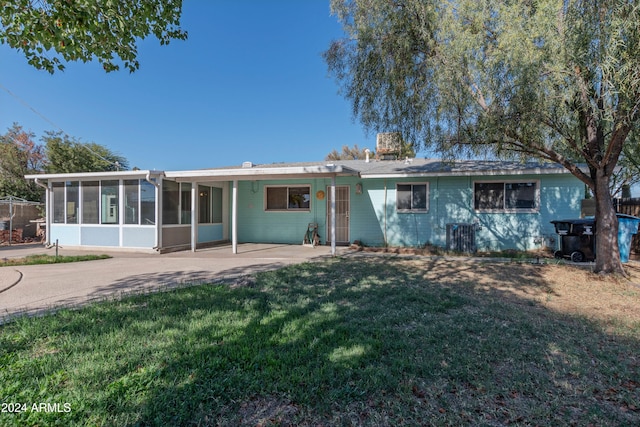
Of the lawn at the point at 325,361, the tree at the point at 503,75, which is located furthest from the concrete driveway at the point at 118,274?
the tree at the point at 503,75

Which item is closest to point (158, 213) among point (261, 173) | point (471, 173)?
point (261, 173)

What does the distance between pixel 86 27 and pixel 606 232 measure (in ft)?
31.5

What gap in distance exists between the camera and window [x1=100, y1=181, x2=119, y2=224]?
402 inches

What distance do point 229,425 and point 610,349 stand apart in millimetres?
3723

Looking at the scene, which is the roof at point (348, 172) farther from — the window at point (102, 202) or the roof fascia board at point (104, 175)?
the window at point (102, 202)

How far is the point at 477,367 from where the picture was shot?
2.72m

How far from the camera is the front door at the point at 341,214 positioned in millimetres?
11391

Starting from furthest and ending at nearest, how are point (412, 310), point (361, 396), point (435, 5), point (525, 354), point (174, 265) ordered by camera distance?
1. point (174, 265)
2. point (435, 5)
3. point (412, 310)
4. point (525, 354)
5. point (361, 396)

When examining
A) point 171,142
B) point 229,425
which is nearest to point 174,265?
point 229,425

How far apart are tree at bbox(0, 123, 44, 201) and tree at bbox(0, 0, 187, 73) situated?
17.8 metres

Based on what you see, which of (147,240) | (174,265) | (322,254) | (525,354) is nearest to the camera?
(525,354)

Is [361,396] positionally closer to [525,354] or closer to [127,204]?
[525,354]

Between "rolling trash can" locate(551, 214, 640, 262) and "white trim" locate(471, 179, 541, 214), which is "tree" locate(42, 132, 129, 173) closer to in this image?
"white trim" locate(471, 179, 541, 214)

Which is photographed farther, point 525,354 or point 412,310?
point 412,310
